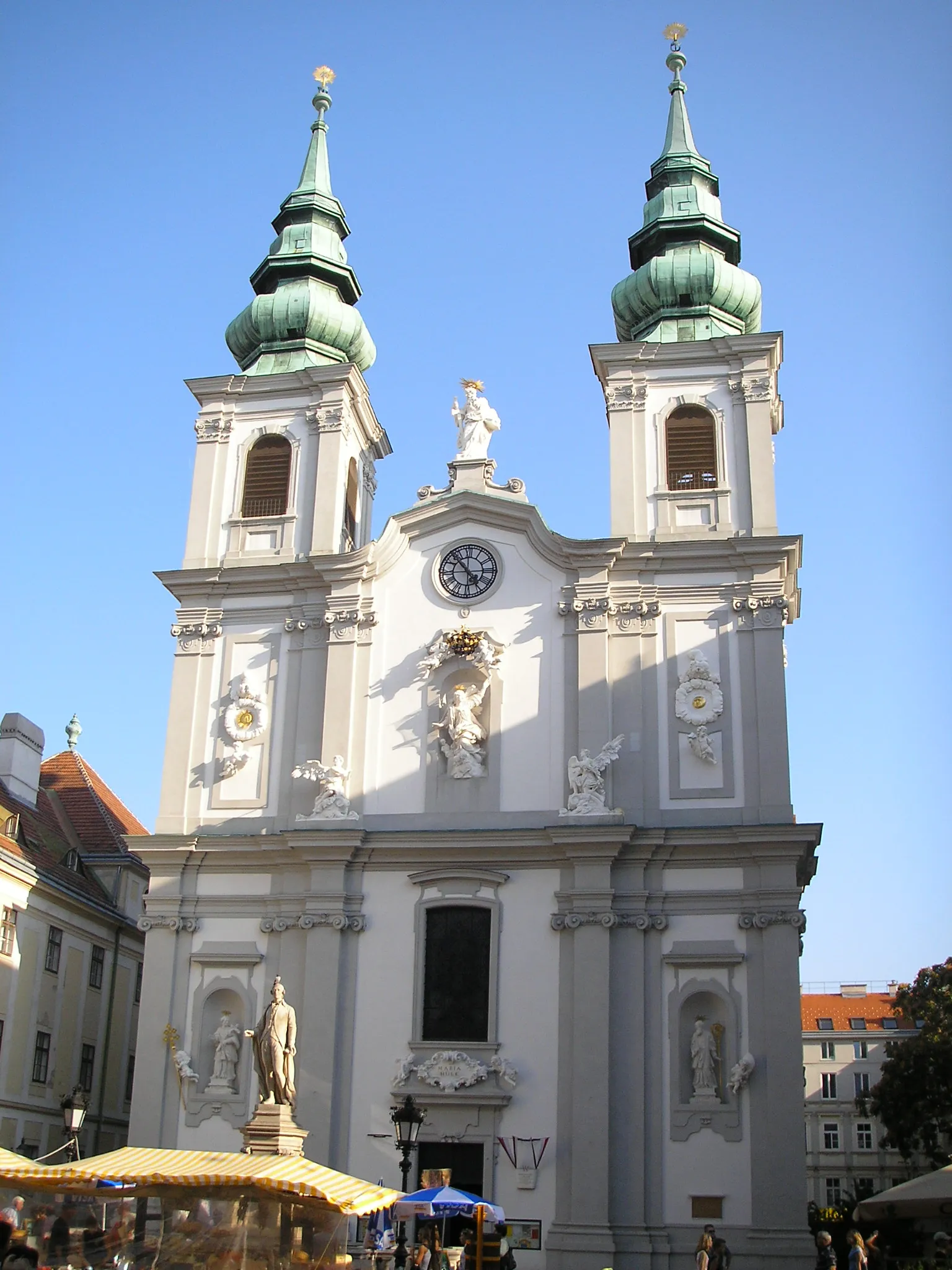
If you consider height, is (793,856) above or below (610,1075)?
above

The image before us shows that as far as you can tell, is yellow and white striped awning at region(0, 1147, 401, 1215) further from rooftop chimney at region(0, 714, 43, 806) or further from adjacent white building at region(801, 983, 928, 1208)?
adjacent white building at region(801, 983, 928, 1208)

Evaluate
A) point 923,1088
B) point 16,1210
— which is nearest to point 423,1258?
point 16,1210

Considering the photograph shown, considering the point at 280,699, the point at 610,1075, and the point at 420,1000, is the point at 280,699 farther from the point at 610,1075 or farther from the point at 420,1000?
the point at 610,1075

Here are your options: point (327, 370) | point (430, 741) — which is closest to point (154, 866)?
point (430, 741)

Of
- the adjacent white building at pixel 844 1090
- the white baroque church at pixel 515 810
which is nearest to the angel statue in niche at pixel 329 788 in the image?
the white baroque church at pixel 515 810

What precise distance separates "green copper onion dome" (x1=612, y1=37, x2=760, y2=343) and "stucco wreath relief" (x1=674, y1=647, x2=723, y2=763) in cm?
687

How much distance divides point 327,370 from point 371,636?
227 inches

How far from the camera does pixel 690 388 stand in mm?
28000

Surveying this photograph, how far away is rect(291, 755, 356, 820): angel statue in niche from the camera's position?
83.1ft

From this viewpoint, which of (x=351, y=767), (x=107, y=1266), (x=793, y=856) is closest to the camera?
(x=107, y=1266)

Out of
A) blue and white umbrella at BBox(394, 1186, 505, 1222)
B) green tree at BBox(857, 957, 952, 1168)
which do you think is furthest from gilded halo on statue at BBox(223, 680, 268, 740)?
green tree at BBox(857, 957, 952, 1168)

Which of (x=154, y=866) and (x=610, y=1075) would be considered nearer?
(x=610, y=1075)

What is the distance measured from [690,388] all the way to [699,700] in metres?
6.35

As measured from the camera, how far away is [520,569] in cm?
2688
